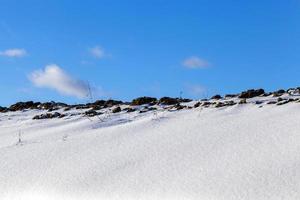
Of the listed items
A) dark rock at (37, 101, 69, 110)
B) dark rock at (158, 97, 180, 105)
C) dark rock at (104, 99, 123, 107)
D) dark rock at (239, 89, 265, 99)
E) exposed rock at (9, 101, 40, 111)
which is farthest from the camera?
exposed rock at (9, 101, 40, 111)

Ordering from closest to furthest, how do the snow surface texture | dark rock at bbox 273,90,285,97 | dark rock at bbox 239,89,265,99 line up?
the snow surface texture < dark rock at bbox 273,90,285,97 < dark rock at bbox 239,89,265,99

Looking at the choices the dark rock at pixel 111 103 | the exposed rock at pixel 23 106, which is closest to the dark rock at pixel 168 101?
the dark rock at pixel 111 103

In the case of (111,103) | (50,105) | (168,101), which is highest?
(50,105)

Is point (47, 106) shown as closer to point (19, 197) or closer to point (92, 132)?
point (92, 132)

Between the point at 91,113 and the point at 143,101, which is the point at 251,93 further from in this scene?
the point at 91,113

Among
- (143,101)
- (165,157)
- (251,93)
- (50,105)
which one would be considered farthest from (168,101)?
(165,157)

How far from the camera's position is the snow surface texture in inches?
175

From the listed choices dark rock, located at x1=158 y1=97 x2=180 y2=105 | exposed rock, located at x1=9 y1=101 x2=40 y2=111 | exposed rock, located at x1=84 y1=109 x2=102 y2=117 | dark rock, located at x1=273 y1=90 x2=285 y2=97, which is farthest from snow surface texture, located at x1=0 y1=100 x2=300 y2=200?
exposed rock, located at x1=9 y1=101 x2=40 y2=111

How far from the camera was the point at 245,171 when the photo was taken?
4625 millimetres

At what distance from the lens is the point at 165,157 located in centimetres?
538

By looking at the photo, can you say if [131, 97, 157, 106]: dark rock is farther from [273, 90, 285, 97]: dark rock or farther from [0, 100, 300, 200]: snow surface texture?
[273, 90, 285, 97]: dark rock

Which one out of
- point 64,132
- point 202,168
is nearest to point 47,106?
point 64,132

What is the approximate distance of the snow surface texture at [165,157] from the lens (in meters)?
4.44

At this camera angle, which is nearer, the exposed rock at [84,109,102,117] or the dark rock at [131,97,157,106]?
the exposed rock at [84,109,102,117]
